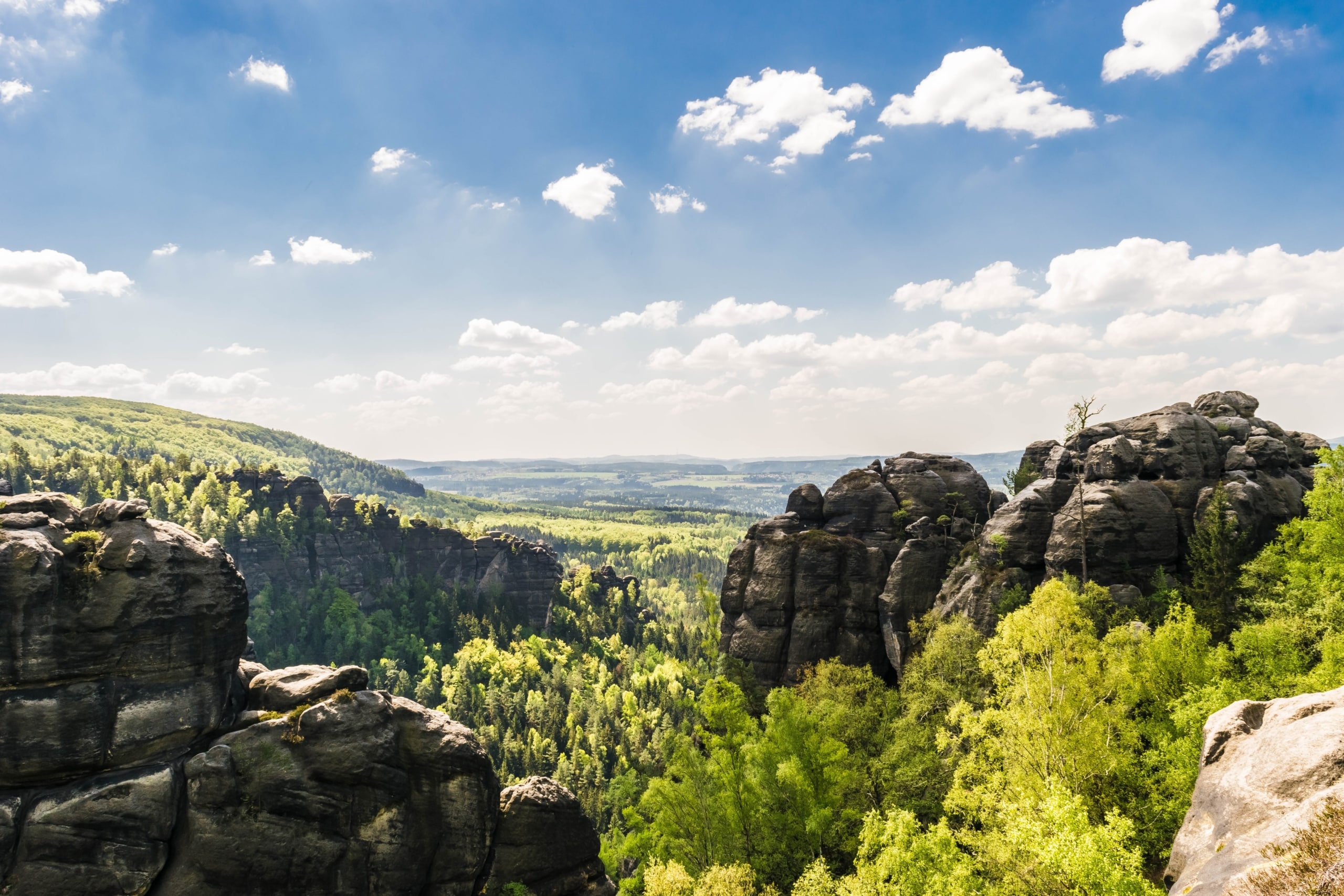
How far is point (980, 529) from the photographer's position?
56.6 meters

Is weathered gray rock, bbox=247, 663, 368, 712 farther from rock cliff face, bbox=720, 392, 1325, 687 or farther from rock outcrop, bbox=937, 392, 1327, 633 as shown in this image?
rock outcrop, bbox=937, 392, 1327, 633

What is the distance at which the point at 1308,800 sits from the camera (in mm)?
12305

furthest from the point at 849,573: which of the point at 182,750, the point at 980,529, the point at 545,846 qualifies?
the point at 182,750

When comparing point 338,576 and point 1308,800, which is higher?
point 1308,800

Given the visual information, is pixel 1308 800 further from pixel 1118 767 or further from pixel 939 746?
pixel 939 746

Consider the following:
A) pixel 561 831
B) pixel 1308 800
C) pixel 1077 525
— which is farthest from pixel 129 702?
pixel 1077 525

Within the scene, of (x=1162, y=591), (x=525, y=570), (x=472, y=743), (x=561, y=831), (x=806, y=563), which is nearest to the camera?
(x=472, y=743)

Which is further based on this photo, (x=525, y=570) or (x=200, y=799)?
(x=525, y=570)

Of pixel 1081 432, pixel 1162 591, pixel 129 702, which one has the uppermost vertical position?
pixel 1081 432

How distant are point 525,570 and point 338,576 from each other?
47208 millimetres

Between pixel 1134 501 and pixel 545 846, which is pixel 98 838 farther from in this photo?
pixel 1134 501

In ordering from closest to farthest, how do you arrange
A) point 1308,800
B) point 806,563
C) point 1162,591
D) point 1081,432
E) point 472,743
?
point 1308,800
point 472,743
point 1162,591
point 1081,432
point 806,563

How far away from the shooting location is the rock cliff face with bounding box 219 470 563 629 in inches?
6191

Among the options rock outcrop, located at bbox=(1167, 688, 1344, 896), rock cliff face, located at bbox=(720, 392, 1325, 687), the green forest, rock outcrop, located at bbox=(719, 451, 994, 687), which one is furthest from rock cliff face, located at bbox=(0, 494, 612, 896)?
rock cliff face, located at bbox=(720, 392, 1325, 687)
